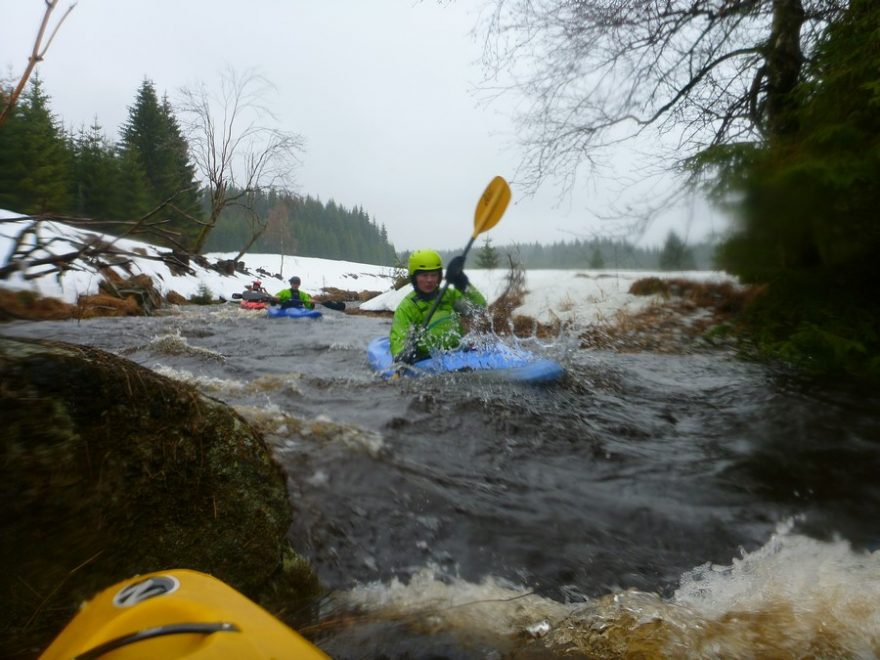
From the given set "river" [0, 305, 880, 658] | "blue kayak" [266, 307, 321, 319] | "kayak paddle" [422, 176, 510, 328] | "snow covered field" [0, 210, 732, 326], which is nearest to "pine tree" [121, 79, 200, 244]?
"snow covered field" [0, 210, 732, 326]

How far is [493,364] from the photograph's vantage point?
5.21 m

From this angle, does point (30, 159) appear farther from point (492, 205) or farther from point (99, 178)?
point (492, 205)

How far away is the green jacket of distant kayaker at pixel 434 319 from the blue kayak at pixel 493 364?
280 millimetres

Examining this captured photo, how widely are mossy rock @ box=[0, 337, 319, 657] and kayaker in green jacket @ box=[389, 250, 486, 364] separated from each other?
3951 mm

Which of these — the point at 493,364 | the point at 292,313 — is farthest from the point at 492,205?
the point at 292,313

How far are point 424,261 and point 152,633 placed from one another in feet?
18.4

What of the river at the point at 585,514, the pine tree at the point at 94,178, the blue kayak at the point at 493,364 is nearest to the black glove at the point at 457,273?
the blue kayak at the point at 493,364

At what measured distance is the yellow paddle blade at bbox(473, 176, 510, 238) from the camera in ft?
19.0

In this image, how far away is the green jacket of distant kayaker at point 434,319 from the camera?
6059 mm

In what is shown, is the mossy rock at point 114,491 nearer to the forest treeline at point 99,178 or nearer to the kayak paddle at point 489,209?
the forest treeline at point 99,178

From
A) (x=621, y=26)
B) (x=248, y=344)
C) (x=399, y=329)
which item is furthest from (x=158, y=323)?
(x=621, y=26)

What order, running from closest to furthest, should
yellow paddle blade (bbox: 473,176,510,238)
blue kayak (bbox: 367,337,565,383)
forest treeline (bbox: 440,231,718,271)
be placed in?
1. forest treeline (bbox: 440,231,718,271)
2. blue kayak (bbox: 367,337,565,383)
3. yellow paddle blade (bbox: 473,176,510,238)

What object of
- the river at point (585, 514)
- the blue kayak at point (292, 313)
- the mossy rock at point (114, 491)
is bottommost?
the river at point (585, 514)

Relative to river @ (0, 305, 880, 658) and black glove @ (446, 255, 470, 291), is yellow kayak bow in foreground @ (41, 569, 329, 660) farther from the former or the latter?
black glove @ (446, 255, 470, 291)
